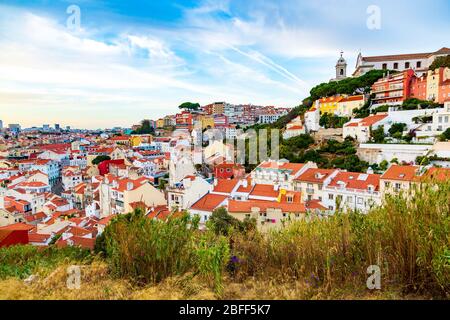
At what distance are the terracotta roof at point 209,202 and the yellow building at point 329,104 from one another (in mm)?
24849

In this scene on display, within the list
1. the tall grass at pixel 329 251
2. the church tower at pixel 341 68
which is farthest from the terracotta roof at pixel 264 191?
the church tower at pixel 341 68

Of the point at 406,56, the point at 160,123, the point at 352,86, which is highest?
the point at 406,56

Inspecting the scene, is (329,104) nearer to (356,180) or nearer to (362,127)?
(362,127)

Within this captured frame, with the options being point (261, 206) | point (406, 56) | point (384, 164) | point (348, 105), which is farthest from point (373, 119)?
point (406, 56)

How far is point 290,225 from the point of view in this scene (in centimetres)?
396

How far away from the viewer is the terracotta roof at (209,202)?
17516 millimetres

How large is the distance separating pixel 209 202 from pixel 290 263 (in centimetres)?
1503

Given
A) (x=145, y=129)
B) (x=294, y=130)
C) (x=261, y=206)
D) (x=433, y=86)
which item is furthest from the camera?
(x=145, y=129)

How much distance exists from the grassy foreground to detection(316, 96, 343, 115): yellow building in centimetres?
3739

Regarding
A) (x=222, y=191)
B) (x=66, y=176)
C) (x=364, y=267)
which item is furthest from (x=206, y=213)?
(x=66, y=176)

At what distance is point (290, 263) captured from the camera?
327 centimetres

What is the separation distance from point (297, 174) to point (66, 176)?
96.1 feet

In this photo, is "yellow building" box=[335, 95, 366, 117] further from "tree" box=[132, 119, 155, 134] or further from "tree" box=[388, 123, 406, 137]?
"tree" box=[132, 119, 155, 134]

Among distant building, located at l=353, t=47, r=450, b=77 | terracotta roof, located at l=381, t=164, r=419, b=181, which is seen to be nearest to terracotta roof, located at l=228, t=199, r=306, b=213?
terracotta roof, located at l=381, t=164, r=419, b=181
